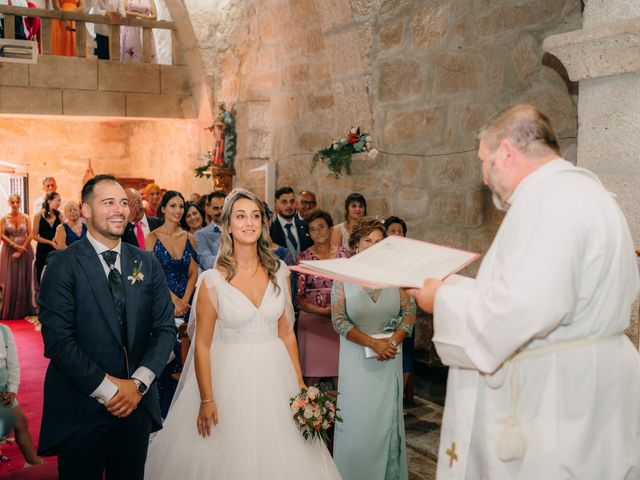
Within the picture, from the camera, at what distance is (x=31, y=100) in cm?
914

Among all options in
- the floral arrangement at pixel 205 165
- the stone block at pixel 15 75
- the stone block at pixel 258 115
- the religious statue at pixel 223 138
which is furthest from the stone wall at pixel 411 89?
the stone block at pixel 15 75

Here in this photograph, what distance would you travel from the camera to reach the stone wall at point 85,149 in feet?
36.5

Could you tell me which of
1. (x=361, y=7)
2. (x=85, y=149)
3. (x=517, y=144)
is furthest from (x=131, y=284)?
(x=85, y=149)

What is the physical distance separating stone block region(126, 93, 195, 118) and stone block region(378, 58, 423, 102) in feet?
15.7

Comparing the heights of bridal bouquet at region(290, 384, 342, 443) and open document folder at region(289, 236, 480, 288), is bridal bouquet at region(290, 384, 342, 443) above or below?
below

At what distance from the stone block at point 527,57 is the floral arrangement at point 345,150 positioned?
157 cm

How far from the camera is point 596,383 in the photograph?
5.59ft

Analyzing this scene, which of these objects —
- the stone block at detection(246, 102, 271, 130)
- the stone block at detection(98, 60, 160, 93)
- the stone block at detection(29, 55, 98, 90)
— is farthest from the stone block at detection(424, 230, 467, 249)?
the stone block at detection(29, 55, 98, 90)

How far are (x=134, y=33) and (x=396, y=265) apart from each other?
9.10 meters

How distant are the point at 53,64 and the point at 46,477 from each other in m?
7.27

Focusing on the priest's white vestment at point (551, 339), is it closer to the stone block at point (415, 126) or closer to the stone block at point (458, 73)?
the stone block at point (458, 73)

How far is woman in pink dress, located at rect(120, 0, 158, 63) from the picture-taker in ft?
30.8

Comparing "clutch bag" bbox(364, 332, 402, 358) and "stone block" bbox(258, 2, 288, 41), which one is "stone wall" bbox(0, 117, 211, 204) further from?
"clutch bag" bbox(364, 332, 402, 358)

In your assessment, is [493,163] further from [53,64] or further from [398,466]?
[53,64]
